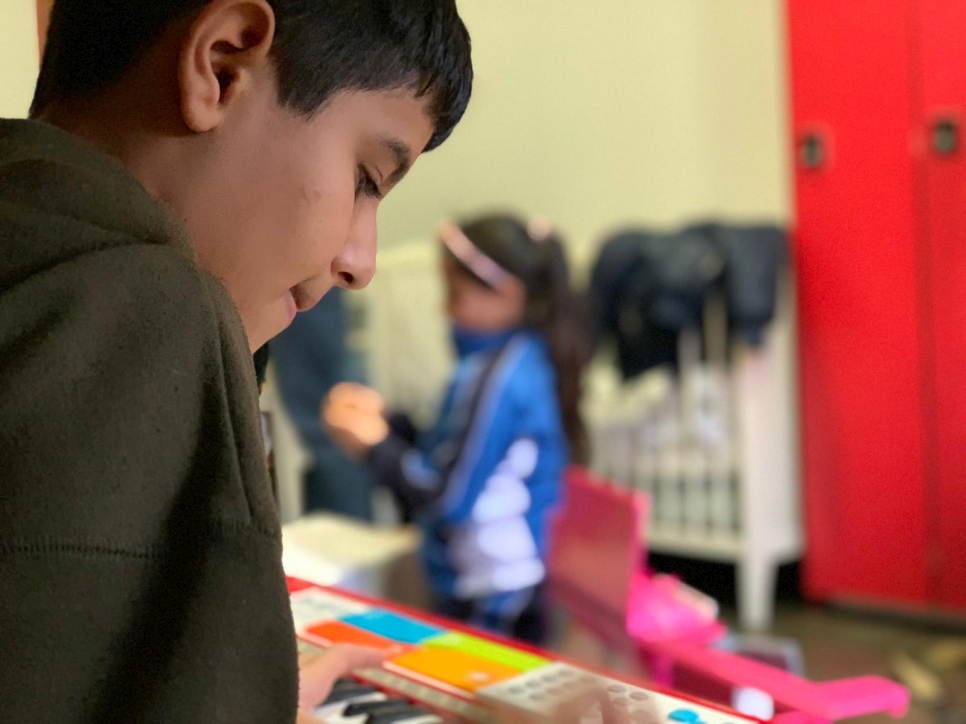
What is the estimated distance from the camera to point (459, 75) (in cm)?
45

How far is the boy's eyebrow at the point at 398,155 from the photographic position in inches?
16.5

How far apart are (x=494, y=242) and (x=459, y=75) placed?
1.11m

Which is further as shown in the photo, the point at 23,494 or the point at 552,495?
the point at 552,495

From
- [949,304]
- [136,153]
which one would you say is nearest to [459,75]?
[136,153]

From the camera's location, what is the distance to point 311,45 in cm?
39

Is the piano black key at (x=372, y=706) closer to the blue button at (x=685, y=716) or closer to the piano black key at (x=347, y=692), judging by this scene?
the piano black key at (x=347, y=692)

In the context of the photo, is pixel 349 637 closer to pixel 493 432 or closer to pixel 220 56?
pixel 220 56

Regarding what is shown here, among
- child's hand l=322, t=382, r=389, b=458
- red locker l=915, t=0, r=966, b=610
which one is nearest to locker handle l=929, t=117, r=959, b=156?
red locker l=915, t=0, r=966, b=610

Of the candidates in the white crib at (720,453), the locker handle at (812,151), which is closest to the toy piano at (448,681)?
the white crib at (720,453)

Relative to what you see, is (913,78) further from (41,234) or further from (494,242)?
(41,234)

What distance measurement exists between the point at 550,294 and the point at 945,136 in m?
0.86

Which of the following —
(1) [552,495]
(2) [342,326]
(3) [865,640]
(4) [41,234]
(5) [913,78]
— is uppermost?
(5) [913,78]

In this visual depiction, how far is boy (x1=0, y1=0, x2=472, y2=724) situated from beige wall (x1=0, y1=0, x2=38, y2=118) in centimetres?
9

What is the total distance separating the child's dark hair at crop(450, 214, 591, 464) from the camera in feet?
5.12
